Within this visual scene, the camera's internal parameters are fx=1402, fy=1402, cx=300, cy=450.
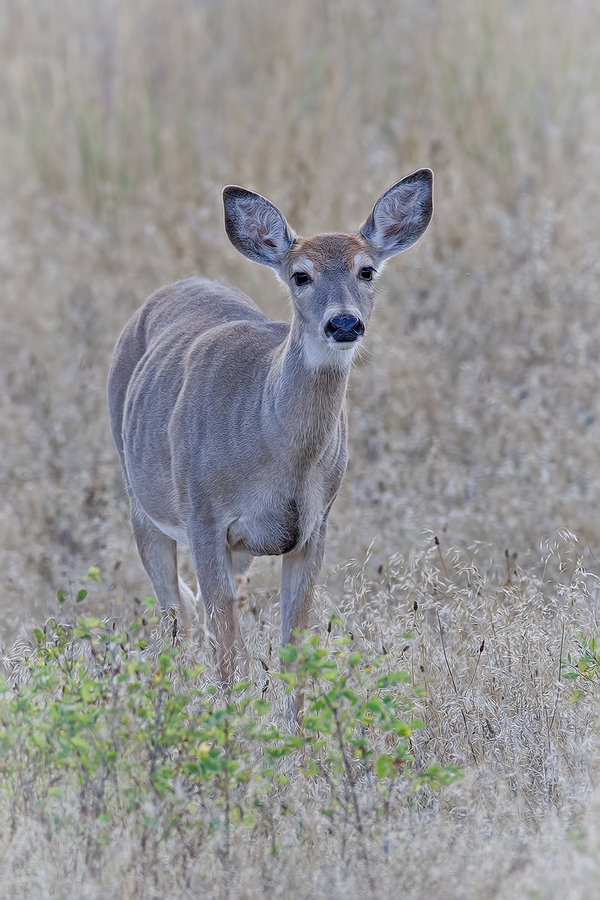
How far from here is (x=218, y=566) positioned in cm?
548

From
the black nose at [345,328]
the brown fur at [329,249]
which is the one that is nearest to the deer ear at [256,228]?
the brown fur at [329,249]

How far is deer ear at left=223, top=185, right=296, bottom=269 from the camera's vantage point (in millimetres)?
5699

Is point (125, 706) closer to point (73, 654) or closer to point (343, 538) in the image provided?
point (73, 654)

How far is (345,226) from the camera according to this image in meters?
10.4

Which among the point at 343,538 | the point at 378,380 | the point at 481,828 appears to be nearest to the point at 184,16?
the point at 378,380

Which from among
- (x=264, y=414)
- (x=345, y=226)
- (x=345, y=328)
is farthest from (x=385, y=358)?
(x=345, y=328)

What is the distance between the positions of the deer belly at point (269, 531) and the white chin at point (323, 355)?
1.76 feet

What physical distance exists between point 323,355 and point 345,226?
526 centimetres

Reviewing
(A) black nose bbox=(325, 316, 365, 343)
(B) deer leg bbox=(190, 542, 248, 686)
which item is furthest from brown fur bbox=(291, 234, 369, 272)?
(B) deer leg bbox=(190, 542, 248, 686)

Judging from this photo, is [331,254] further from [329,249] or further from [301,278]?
[301,278]

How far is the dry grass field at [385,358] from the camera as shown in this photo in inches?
156

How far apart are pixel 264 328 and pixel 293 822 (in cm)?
254

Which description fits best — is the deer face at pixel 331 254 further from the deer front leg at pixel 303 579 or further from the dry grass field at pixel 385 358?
the dry grass field at pixel 385 358

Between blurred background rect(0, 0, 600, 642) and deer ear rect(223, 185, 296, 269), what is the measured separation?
1.87 meters
